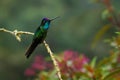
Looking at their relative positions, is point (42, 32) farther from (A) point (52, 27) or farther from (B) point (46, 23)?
(A) point (52, 27)

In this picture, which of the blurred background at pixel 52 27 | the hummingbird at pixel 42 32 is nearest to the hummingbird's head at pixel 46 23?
the hummingbird at pixel 42 32

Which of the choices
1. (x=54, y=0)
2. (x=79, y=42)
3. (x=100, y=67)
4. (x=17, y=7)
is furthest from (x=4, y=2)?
(x=100, y=67)

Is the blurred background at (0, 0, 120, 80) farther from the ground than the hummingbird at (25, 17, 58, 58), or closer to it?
closer to it

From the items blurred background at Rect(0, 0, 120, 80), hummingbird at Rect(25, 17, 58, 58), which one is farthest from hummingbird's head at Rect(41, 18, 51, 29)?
blurred background at Rect(0, 0, 120, 80)

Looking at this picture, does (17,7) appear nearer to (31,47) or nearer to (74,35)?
(74,35)

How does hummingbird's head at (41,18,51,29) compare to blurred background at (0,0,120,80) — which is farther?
blurred background at (0,0,120,80)

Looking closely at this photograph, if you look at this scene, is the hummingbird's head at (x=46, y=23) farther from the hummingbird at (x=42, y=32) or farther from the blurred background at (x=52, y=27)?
the blurred background at (x=52, y=27)

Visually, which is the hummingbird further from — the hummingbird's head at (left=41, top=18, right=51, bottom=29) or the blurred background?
the blurred background

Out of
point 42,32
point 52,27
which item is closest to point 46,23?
point 42,32

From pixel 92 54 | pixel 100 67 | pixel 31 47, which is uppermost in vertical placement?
pixel 31 47
